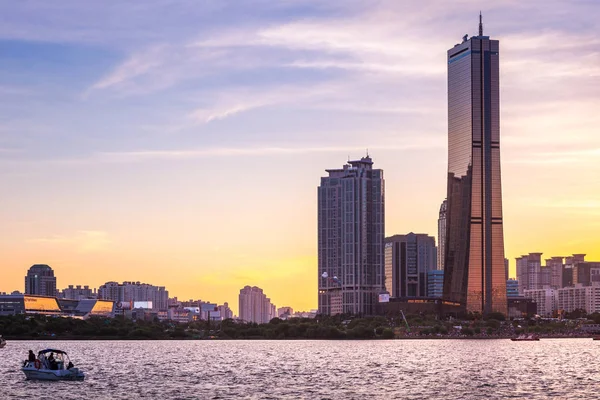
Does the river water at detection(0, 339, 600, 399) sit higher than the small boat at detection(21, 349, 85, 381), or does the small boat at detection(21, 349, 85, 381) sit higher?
the small boat at detection(21, 349, 85, 381)

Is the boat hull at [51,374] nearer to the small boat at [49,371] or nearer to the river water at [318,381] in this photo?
the small boat at [49,371]

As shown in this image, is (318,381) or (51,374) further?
(318,381)

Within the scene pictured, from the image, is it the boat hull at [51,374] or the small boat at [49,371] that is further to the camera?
the small boat at [49,371]

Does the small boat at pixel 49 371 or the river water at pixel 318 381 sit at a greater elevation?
the small boat at pixel 49 371

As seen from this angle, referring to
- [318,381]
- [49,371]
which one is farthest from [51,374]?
[318,381]

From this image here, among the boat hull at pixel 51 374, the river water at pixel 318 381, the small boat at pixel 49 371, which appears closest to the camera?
the river water at pixel 318 381

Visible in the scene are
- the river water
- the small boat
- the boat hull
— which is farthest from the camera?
the small boat

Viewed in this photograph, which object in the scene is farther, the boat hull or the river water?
the boat hull

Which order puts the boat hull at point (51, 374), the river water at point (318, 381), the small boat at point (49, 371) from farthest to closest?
the small boat at point (49, 371)
the boat hull at point (51, 374)
the river water at point (318, 381)

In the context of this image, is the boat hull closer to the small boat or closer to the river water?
the small boat

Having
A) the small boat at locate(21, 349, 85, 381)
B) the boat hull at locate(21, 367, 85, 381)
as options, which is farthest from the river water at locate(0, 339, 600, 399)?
the small boat at locate(21, 349, 85, 381)

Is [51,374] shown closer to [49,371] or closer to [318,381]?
[49,371]

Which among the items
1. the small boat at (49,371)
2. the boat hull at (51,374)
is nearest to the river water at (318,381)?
the boat hull at (51,374)

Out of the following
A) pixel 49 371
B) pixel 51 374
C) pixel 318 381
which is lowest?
pixel 318 381
